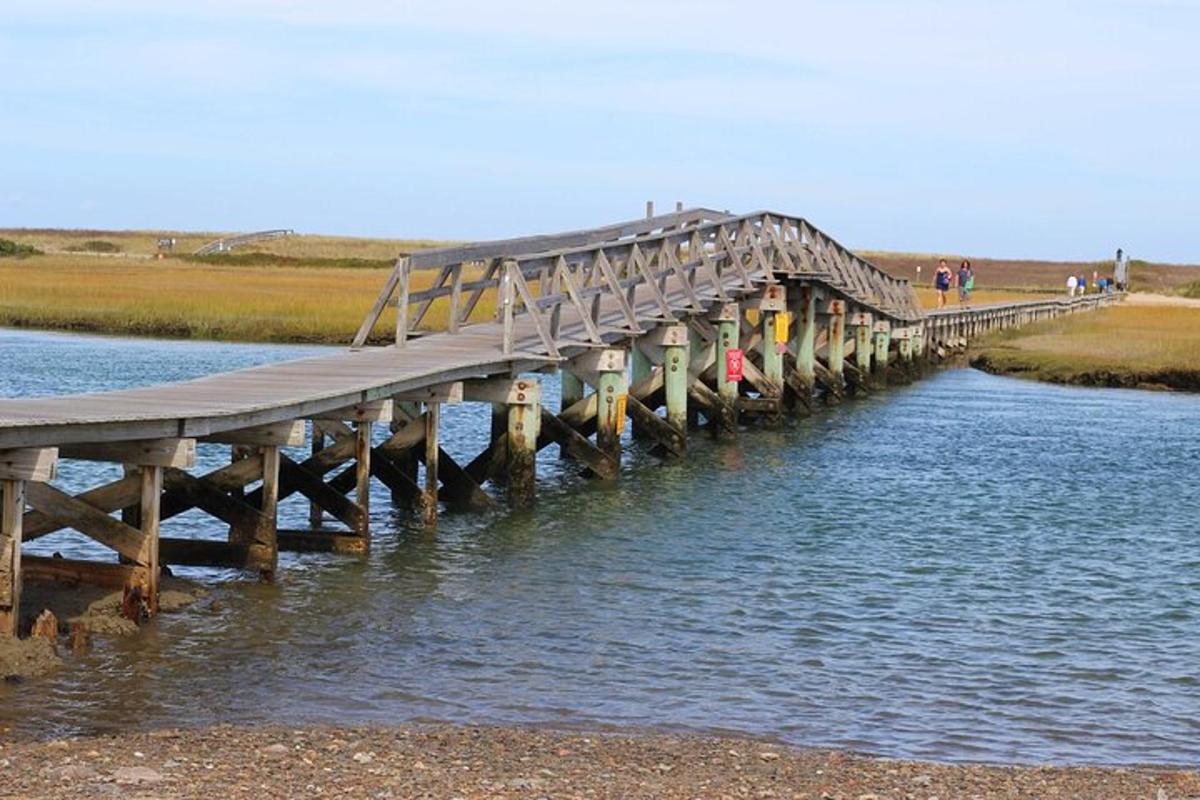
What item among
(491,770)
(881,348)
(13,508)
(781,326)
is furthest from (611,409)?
(881,348)

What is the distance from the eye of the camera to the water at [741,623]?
12.5 metres

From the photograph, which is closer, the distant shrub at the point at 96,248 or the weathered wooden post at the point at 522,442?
the weathered wooden post at the point at 522,442

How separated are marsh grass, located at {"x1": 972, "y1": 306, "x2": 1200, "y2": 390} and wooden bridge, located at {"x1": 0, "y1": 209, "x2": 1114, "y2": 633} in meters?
8.85

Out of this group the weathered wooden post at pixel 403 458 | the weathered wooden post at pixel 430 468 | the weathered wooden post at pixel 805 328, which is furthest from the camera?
the weathered wooden post at pixel 805 328

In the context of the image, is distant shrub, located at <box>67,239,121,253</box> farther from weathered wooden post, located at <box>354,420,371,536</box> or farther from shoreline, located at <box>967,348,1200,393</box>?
weathered wooden post, located at <box>354,420,371,536</box>

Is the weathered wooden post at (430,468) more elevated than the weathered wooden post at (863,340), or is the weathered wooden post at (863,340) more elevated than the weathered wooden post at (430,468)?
the weathered wooden post at (863,340)

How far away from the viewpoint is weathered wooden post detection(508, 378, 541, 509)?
21.9 m

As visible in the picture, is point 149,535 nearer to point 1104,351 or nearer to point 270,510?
point 270,510

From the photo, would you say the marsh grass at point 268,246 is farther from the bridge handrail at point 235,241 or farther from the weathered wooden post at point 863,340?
the weathered wooden post at point 863,340

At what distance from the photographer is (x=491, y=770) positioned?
1058 cm

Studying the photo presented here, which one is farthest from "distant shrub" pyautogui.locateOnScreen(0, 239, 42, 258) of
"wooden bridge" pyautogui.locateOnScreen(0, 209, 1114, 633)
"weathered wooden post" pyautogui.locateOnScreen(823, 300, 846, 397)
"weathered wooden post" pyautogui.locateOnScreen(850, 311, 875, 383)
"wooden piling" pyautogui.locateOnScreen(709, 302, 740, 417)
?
"wooden piling" pyautogui.locateOnScreen(709, 302, 740, 417)

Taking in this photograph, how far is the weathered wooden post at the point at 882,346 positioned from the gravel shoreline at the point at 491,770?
34.7 meters

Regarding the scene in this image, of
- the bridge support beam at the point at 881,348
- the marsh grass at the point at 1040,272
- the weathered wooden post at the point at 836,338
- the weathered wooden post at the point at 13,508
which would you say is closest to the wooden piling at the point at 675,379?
the weathered wooden post at the point at 836,338

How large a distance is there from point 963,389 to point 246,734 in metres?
36.5
